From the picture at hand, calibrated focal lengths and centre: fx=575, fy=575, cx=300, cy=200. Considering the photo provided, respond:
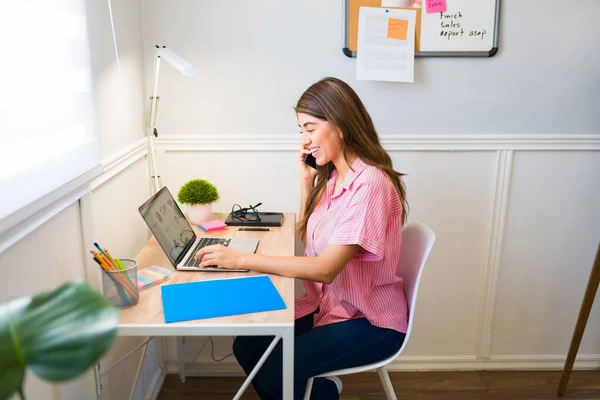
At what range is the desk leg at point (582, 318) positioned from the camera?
217 cm

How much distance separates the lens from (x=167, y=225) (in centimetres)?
171

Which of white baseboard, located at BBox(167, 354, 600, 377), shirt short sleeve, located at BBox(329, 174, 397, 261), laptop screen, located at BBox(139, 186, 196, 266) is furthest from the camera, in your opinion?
white baseboard, located at BBox(167, 354, 600, 377)

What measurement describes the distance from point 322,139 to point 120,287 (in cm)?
69

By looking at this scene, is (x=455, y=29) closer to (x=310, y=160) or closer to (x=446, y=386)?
(x=310, y=160)

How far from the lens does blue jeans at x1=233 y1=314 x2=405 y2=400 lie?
1529 millimetres

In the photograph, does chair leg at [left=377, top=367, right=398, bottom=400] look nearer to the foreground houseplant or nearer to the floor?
the floor

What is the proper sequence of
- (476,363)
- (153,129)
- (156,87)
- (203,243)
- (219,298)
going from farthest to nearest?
1. (476,363)
2. (153,129)
3. (156,87)
4. (203,243)
5. (219,298)

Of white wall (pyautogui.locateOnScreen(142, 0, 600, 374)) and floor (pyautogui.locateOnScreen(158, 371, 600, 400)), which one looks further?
floor (pyautogui.locateOnScreen(158, 371, 600, 400))

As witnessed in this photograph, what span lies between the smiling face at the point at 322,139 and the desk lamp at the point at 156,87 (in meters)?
0.45

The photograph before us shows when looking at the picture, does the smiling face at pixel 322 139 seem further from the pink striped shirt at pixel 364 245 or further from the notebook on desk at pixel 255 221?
the notebook on desk at pixel 255 221

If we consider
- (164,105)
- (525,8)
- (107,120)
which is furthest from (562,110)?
(107,120)

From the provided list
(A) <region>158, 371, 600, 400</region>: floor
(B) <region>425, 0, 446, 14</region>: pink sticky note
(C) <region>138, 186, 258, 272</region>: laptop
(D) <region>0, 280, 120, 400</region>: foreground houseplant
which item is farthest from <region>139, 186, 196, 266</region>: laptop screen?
(B) <region>425, 0, 446, 14</region>: pink sticky note

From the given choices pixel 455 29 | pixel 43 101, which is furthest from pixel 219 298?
pixel 455 29

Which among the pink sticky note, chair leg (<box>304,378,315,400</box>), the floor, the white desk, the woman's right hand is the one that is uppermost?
the pink sticky note
